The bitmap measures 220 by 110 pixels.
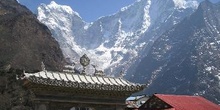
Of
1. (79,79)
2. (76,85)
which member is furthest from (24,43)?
(76,85)

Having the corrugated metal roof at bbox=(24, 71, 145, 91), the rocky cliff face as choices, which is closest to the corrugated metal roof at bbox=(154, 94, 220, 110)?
the corrugated metal roof at bbox=(24, 71, 145, 91)

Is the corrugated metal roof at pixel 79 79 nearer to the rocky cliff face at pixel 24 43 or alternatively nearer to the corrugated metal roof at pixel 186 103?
the corrugated metal roof at pixel 186 103

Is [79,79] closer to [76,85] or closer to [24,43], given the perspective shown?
[76,85]

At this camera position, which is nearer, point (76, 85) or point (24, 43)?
point (76, 85)

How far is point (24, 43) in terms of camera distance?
119m

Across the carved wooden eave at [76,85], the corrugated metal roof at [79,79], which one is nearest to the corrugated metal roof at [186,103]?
the corrugated metal roof at [79,79]

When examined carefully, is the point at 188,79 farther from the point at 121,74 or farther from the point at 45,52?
the point at 121,74

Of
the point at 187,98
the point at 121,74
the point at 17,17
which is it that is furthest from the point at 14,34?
the point at 121,74

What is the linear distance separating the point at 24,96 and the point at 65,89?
62.6 m

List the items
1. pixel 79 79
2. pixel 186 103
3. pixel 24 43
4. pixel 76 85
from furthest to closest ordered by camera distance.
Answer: pixel 24 43
pixel 186 103
pixel 79 79
pixel 76 85

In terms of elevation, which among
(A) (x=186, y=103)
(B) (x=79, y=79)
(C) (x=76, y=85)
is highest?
(A) (x=186, y=103)

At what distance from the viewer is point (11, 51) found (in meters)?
106

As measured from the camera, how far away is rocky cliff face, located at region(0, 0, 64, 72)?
339 ft

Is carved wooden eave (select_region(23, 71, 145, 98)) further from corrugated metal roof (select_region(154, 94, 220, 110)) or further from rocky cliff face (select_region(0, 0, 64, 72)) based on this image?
rocky cliff face (select_region(0, 0, 64, 72))
